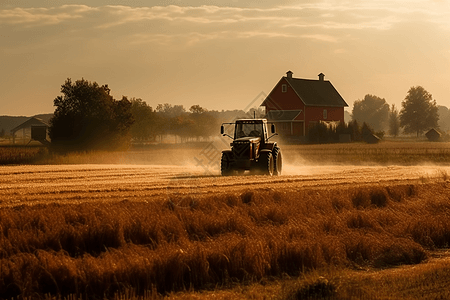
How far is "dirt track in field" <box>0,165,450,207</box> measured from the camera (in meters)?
18.2

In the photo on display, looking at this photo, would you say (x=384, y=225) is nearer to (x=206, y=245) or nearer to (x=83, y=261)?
(x=206, y=245)

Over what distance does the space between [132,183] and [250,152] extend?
5.06m

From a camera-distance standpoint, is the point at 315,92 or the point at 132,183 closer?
the point at 132,183

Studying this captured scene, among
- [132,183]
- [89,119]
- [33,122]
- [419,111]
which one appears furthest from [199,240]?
[419,111]

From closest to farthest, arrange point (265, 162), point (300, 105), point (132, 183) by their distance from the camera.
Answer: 1. point (132, 183)
2. point (265, 162)
3. point (300, 105)

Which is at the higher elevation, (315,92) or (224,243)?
(315,92)

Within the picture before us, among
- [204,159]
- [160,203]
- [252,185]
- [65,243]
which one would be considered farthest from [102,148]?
[65,243]

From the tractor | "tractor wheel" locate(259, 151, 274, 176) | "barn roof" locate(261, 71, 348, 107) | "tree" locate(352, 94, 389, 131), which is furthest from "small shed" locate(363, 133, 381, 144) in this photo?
"tree" locate(352, 94, 389, 131)

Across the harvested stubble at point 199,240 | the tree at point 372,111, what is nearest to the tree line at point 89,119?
the harvested stubble at point 199,240

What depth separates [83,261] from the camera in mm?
11227

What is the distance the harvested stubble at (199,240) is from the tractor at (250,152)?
647 centimetres

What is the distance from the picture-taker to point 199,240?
13.4m

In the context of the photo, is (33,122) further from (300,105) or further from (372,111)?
(372,111)

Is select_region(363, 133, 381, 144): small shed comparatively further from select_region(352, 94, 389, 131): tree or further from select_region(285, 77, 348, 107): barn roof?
select_region(352, 94, 389, 131): tree
